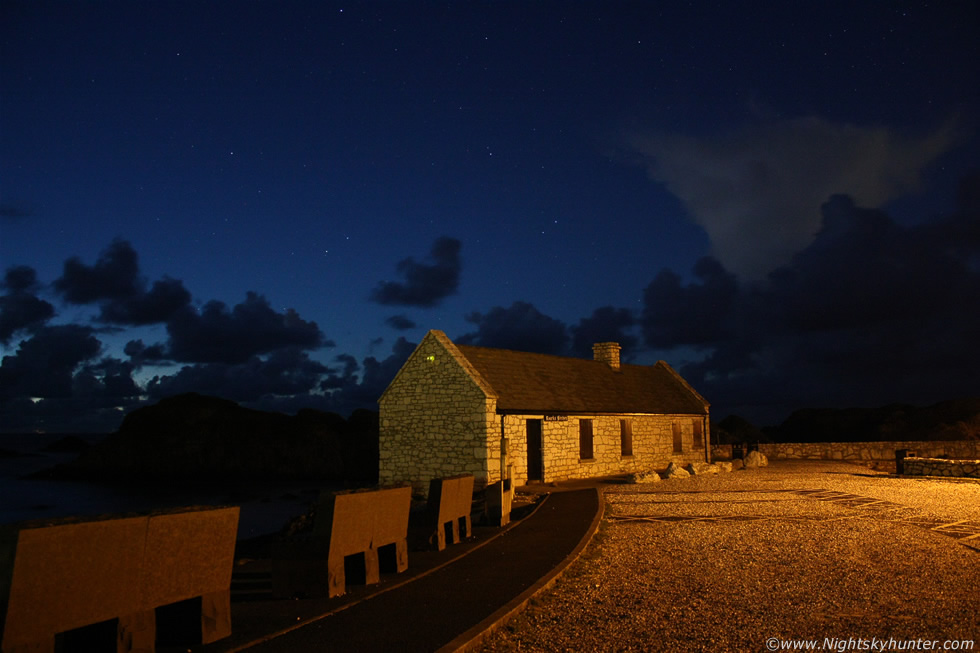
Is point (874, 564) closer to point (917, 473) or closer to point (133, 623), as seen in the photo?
point (133, 623)

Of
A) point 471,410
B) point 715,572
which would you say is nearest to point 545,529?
point 715,572

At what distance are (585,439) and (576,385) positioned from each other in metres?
2.87

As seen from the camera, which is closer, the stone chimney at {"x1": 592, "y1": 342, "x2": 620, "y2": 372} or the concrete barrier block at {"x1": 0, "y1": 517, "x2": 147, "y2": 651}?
the concrete barrier block at {"x1": 0, "y1": 517, "x2": 147, "y2": 651}

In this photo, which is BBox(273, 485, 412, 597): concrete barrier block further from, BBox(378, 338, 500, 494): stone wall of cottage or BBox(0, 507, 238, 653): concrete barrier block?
BBox(378, 338, 500, 494): stone wall of cottage

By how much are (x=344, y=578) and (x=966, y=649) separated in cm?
596

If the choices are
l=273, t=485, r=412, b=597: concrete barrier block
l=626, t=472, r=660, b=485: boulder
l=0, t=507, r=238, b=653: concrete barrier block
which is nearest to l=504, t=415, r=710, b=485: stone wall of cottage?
l=626, t=472, r=660, b=485: boulder

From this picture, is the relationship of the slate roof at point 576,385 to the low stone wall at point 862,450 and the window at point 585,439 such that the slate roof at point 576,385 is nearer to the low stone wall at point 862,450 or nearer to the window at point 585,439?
the window at point 585,439

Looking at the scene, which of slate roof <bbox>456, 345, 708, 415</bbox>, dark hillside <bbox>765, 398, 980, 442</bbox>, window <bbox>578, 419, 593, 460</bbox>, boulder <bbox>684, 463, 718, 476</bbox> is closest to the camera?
slate roof <bbox>456, 345, 708, 415</bbox>

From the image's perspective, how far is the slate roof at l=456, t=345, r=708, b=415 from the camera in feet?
84.1

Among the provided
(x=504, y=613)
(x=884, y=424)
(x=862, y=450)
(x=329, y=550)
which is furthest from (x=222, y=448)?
(x=504, y=613)

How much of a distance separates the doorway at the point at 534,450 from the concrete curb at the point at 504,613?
15.1 meters

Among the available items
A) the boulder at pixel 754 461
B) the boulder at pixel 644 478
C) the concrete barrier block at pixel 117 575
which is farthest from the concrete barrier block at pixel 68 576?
the boulder at pixel 754 461

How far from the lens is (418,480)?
25.0 m

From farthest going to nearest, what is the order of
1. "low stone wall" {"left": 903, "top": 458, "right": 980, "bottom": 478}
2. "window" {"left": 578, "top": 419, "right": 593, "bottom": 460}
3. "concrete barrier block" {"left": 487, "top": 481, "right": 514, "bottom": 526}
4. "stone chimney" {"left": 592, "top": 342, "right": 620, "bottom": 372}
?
"stone chimney" {"left": 592, "top": 342, "right": 620, "bottom": 372}
"window" {"left": 578, "top": 419, "right": 593, "bottom": 460}
"low stone wall" {"left": 903, "top": 458, "right": 980, "bottom": 478}
"concrete barrier block" {"left": 487, "top": 481, "right": 514, "bottom": 526}
